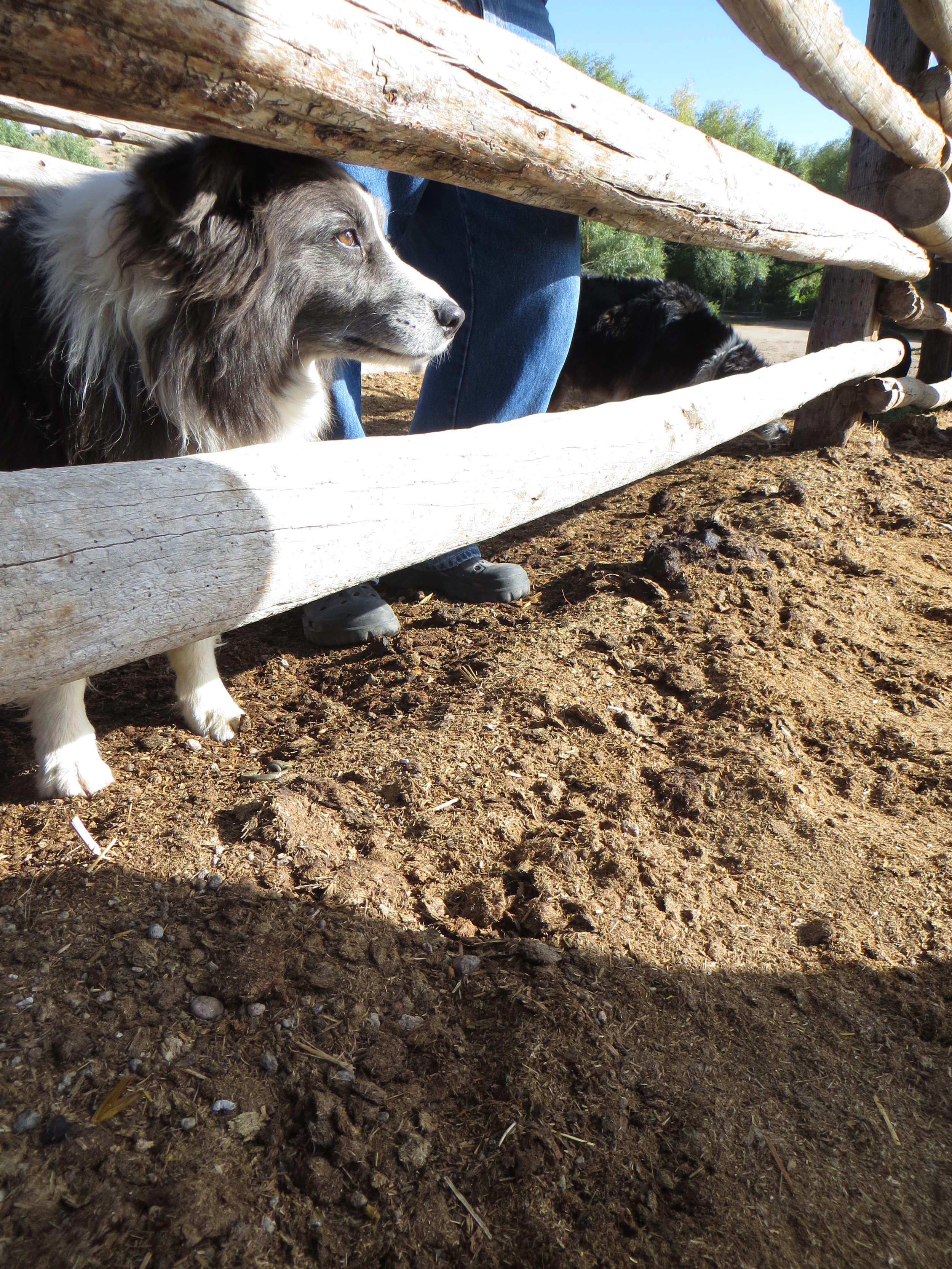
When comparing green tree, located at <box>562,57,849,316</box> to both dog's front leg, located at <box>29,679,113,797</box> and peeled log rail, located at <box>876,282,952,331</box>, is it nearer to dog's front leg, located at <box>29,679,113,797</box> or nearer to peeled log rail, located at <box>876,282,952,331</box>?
peeled log rail, located at <box>876,282,952,331</box>

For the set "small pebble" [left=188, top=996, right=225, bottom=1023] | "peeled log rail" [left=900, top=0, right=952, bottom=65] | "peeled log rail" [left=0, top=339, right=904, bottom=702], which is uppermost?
"peeled log rail" [left=900, top=0, right=952, bottom=65]

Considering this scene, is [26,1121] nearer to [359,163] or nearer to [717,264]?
[359,163]

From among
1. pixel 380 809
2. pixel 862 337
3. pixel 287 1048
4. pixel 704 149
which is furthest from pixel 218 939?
pixel 862 337

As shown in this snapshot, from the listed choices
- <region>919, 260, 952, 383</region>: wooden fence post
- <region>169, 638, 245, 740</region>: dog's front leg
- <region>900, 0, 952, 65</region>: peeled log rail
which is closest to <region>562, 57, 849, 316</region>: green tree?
<region>919, 260, 952, 383</region>: wooden fence post

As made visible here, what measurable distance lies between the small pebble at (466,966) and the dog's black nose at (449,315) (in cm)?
176

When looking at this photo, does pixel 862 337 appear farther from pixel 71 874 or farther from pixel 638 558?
pixel 71 874

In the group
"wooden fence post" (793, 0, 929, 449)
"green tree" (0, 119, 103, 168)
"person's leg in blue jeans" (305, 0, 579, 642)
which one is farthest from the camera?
"green tree" (0, 119, 103, 168)

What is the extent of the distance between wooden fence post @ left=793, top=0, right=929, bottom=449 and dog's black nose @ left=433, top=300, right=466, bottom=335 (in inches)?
113

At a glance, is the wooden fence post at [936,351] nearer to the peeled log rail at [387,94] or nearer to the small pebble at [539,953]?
the peeled log rail at [387,94]

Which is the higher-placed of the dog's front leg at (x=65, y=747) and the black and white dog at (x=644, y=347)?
the black and white dog at (x=644, y=347)

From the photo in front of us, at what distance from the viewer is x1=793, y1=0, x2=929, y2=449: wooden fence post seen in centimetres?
385

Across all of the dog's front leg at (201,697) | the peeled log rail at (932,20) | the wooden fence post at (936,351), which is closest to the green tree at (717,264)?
the wooden fence post at (936,351)

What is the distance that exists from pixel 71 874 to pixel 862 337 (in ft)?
14.9

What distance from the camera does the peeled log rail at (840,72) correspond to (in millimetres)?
2189
